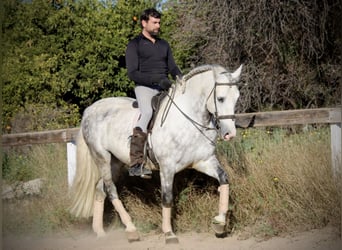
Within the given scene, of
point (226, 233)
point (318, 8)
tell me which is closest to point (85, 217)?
point (226, 233)

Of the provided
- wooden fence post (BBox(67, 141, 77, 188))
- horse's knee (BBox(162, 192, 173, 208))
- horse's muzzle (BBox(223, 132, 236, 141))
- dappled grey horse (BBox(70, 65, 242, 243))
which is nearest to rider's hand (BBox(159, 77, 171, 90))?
dappled grey horse (BBox(70, 65, 242, 243))

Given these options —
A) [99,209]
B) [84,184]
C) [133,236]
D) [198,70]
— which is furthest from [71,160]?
[198,70]

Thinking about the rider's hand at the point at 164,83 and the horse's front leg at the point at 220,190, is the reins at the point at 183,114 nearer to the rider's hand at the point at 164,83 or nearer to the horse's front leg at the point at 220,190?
the rider's hand at the point at 164,83

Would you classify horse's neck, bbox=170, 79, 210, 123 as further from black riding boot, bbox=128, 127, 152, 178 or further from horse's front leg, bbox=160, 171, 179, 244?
horse's front leg, bbox=160, 171, 179, 244

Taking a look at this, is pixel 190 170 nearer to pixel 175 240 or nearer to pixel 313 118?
pixel 175 240

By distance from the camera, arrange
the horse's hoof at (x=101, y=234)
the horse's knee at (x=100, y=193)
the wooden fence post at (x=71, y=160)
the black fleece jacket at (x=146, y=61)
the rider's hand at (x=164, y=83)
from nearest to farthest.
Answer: the rider's hand at (x=164, y=83) → the black fleece jacket at (x=146, y=61) → the horse's hoof at (x=101, y=234) → the horse's knee at (x=100, y=193) → the wooden fence post at (x=71, y=160)

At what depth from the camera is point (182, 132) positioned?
6.46 meters

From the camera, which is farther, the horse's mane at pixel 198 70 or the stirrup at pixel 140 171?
the stirrup at pixel 140 171

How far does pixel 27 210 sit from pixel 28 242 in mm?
1128

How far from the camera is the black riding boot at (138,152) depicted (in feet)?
22.0

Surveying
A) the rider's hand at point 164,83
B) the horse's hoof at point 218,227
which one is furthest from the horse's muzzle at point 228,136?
the rider's hand at point 164,83

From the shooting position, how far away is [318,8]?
38.5 ft

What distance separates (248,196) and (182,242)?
1.05m

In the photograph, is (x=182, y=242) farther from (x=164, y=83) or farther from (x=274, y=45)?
(x=274, y=45)
